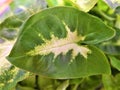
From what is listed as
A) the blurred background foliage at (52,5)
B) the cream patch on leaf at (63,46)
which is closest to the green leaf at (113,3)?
the blurred background foliage at (52,5)

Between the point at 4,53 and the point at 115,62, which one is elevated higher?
the point at 4,53

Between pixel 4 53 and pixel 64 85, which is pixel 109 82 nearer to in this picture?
pixel 64 85

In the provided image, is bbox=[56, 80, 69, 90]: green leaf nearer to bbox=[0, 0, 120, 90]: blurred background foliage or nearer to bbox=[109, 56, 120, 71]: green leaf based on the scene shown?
bbox=[0, 0, 120, 90]: blurred background foliage

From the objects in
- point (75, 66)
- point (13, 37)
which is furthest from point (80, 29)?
point (13, 37)

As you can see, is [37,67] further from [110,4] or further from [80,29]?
[110,4]

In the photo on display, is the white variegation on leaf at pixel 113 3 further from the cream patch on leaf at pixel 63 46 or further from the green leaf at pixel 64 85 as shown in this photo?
the green leaf at pixel 64 85

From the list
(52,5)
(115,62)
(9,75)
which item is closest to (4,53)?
(9,75)

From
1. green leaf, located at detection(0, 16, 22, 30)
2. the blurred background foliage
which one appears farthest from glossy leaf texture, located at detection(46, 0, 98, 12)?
green leaf, located at detection(0, 16, 22, 30)
